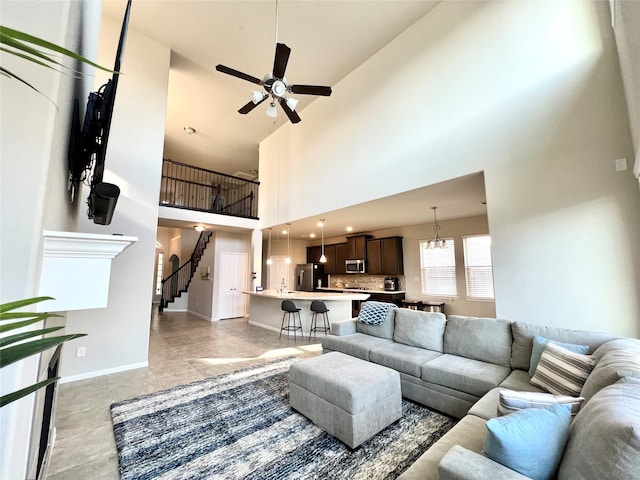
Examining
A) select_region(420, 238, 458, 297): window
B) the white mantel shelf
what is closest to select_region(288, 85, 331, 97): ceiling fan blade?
the white mantel shelf

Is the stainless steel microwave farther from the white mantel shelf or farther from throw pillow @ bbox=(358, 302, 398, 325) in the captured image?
the white mantel shelf

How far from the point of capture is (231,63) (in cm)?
514

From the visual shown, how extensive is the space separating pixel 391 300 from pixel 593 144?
17.2 ft

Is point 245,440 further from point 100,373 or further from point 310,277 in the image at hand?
point 310,277

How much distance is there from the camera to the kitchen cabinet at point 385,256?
7.45 metres

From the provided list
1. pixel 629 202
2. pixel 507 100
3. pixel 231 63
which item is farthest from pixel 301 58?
pixel 629 202

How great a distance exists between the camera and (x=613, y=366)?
1.64 m

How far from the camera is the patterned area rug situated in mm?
2015

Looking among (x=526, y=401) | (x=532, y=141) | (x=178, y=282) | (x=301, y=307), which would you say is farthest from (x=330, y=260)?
(x=526, y=401)

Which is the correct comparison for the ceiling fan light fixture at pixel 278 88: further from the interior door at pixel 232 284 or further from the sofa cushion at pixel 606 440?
the interior door at pixel 232 284

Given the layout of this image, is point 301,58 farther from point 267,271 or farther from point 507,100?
point 267,271

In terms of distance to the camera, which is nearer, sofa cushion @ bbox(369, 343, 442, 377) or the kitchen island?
sofa cushion @ bbox(369, 343, 442, 377)

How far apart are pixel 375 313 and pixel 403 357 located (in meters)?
0.96

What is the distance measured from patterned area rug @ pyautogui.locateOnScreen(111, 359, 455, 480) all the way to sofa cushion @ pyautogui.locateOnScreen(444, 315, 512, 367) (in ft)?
2.51
